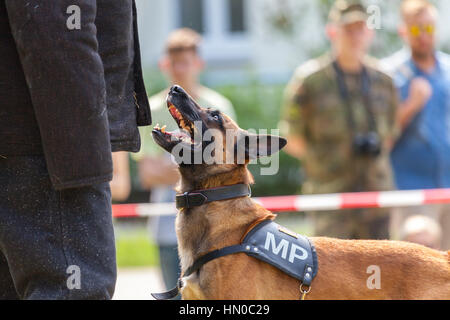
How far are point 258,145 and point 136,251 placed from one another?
20.4 ft

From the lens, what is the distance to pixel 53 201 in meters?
2.87

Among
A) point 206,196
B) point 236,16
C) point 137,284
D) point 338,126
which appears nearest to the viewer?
point 206,196

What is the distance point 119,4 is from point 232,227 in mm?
1201

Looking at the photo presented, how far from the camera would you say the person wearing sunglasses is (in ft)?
21.6

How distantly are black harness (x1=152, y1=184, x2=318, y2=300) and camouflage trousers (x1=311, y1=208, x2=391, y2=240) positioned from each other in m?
2.79

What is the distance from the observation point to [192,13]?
18.0 m

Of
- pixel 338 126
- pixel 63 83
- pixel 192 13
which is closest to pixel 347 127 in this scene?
pixel 338 126

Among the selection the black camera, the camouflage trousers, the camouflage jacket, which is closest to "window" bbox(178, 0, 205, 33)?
the camouflage jacket

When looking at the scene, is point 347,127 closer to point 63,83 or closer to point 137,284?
point 137,284

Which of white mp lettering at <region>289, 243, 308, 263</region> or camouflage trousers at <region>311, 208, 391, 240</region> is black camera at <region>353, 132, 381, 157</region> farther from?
white mp lettering at <region>289, 243, 308, 263</region>

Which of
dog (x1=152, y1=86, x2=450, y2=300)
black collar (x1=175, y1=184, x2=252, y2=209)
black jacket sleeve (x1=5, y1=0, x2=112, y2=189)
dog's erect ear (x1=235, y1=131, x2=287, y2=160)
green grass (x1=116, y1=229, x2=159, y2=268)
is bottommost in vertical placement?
green grass (x1=116, y1=229, x2=159, y2=268)

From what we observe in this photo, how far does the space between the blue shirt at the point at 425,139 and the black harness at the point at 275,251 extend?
128 inches

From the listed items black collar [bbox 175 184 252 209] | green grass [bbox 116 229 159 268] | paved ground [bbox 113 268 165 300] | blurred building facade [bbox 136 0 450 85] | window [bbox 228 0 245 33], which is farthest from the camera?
window [bbox 228 0 245 33]

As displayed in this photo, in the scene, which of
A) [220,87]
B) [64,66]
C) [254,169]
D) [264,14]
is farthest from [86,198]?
[264,14]
